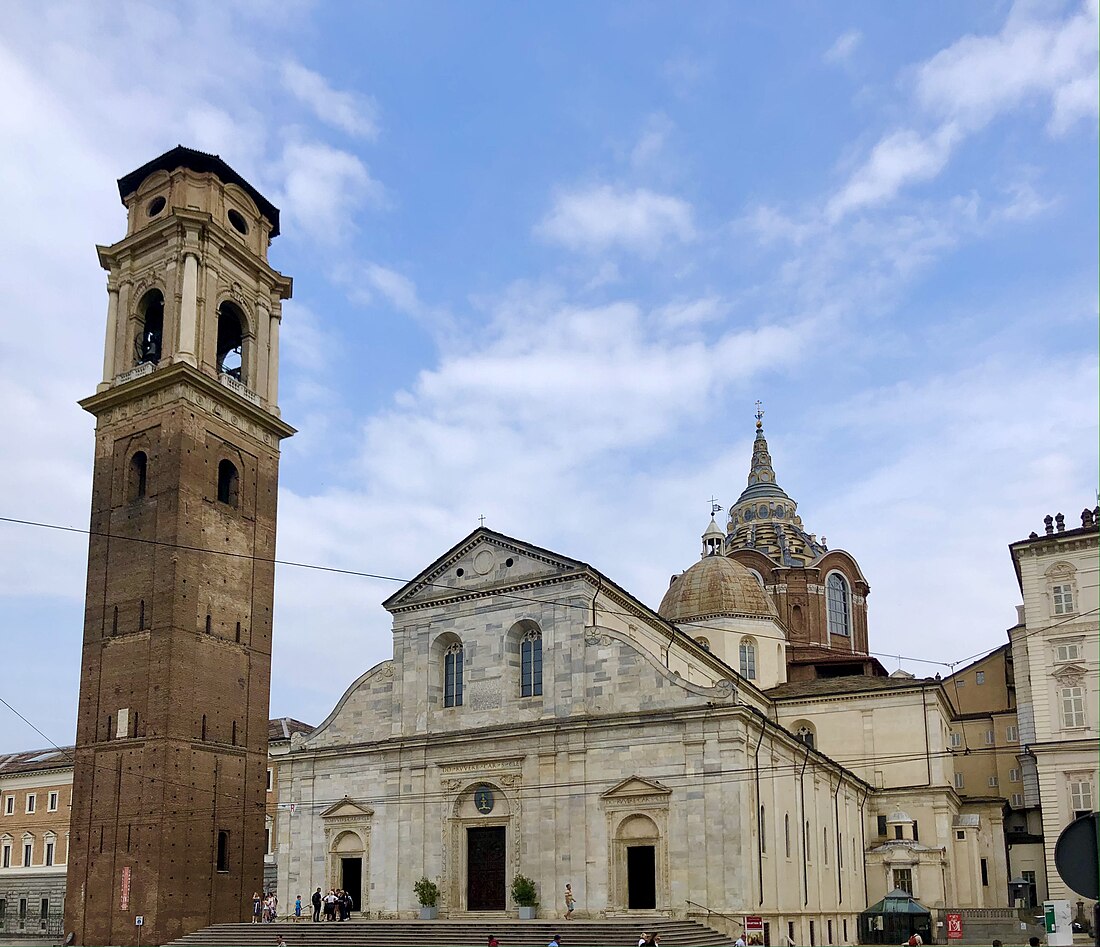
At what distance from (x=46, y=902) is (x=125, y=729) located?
82.1ft

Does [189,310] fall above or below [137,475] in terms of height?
above

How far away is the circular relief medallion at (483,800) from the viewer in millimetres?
38906

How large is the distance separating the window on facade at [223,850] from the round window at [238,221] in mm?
25722

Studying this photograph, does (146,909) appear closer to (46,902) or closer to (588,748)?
(588,748)

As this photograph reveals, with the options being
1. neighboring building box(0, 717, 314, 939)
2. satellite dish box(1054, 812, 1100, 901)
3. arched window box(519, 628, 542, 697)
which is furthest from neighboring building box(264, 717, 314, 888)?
satellite dish box(1054, 812, 1100, 901)

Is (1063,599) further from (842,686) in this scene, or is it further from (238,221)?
(238,221)

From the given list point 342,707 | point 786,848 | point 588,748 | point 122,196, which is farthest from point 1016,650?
point 122,196

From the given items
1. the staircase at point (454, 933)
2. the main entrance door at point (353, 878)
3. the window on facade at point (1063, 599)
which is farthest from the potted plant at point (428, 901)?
the window on facade at point (1063, 599)

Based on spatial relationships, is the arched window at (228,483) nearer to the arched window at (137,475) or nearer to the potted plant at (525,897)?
the arched window at (137,475)

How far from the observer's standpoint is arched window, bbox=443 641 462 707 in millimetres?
41219

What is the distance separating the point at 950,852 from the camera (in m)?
52.7

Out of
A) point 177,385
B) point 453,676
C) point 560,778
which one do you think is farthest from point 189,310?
point 560,778

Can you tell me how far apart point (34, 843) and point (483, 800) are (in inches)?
1481

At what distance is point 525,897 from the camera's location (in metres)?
36.6
